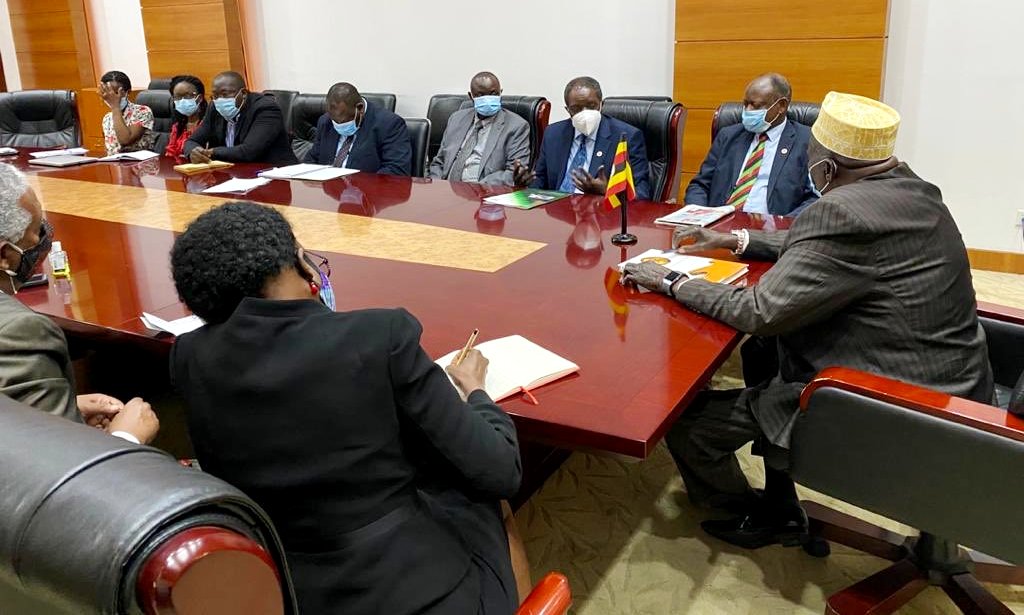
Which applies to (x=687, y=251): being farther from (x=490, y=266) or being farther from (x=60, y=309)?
(x=60, y=309)

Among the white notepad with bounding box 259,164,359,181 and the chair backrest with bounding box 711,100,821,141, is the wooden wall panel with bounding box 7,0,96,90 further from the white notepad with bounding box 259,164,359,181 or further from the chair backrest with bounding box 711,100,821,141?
the chair backrest with bounding box 711,100,821,141

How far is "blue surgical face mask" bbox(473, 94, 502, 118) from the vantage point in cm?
416

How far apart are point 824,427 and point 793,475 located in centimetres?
17

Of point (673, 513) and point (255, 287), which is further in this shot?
point (673, 513)

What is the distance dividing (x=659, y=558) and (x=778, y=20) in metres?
3.28

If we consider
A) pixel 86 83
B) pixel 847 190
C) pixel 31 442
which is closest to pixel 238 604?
pixel 31 442

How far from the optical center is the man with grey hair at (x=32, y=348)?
1.26 meters

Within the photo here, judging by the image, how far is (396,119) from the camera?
428cm

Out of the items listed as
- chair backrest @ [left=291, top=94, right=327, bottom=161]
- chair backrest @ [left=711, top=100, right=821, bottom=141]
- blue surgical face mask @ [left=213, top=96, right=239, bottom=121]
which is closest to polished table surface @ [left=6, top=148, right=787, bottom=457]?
chair backrest @ [left=711, top=100, right=821, bottom=141]

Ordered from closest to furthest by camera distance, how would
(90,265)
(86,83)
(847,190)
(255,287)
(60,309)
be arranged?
1. (255,287)
2. (847,190)
3. (60,309)
4. (90,265)
5. (86,83)

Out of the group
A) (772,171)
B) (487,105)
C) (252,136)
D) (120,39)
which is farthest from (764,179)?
(120,39)

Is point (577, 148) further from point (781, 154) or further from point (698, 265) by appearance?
point (698, 265)

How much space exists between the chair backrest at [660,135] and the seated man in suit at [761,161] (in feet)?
0.62

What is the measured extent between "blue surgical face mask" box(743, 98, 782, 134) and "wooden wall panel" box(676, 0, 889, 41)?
4.23 ft
